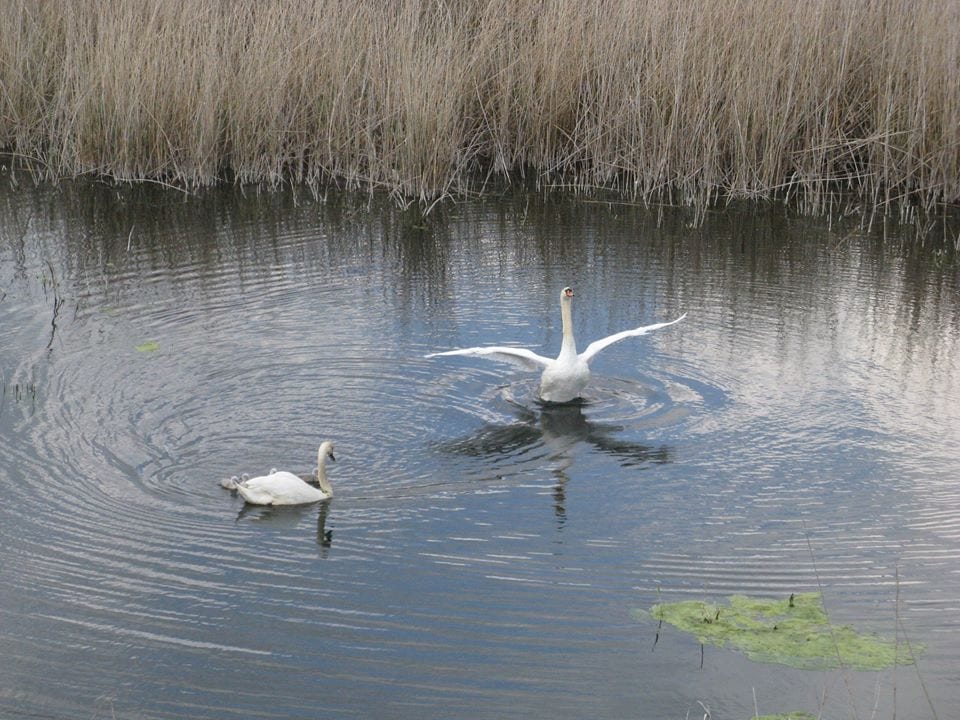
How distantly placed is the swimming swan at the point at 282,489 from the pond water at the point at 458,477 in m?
0.07

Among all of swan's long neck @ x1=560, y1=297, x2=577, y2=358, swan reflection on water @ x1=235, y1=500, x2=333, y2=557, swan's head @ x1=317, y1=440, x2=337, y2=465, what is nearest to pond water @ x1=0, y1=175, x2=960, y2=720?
swan reflection on water @ x1=235, y1=500, x2=333, y2=557

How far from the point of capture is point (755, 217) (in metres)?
12.5

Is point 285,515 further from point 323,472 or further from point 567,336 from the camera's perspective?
point 567,336

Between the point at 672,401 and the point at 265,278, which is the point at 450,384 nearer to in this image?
the point at 672,401

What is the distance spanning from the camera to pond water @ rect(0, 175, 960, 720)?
4.91m

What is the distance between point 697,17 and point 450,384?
19.5 feet

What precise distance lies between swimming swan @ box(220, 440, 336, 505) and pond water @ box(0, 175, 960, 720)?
0.07 meters

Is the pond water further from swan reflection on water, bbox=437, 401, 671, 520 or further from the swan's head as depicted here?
the swan's head

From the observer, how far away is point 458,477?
21.6 feet

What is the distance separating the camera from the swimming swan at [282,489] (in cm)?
617

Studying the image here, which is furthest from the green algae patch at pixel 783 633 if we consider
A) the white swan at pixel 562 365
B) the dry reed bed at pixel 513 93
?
the dry reed bed at pixel 513 93

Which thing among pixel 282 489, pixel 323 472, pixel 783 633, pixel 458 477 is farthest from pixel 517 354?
pixel 783 633

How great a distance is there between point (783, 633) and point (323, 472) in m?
2.23

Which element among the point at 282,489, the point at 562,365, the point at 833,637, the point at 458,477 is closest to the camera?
the point at 833,637
